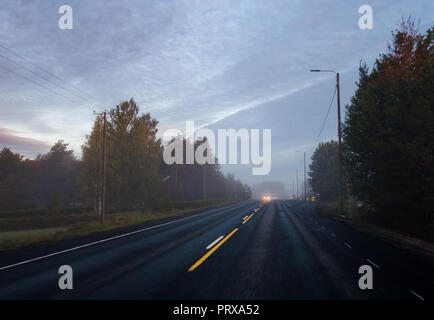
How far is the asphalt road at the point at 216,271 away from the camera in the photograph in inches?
213

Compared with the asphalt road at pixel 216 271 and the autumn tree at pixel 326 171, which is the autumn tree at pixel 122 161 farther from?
the autumn tree at pixel 326 171

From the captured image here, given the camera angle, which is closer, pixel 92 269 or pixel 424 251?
pixel 92 269

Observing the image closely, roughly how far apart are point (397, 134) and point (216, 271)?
12.8m

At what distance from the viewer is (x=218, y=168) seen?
9381 centimetres

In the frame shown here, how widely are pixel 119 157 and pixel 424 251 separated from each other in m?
32.2

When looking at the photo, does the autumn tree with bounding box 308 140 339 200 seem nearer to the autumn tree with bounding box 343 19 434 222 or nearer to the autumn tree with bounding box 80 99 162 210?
the autumn tree with bounding box 80 99 162 210

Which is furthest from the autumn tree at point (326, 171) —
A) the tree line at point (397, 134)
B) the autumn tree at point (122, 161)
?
the tree line at point (397, 134)

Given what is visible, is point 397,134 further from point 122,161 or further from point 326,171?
point 326,171

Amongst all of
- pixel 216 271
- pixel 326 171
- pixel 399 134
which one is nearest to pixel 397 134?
pixel 399 134

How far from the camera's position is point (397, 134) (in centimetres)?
1443

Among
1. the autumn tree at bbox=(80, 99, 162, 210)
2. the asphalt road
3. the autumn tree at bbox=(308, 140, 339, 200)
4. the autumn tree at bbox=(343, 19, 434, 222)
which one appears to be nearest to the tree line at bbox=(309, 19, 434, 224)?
the autumn tree at bbox=(343, 19, 434, 222)

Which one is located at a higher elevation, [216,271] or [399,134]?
[399,134]
